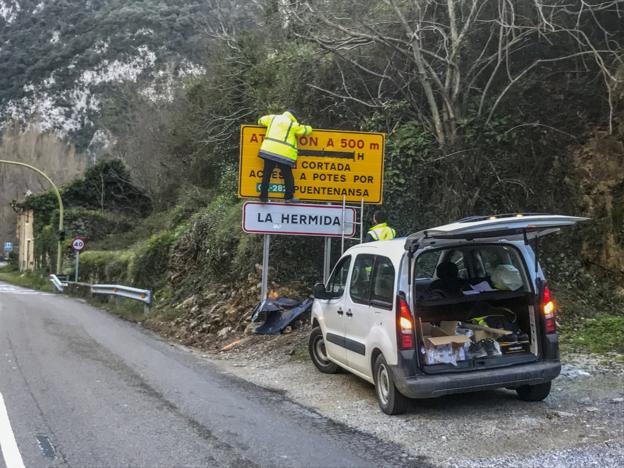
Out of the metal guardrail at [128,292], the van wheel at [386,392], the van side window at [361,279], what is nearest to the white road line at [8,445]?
the van wheel at [386,392]

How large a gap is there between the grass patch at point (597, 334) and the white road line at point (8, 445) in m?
6.63

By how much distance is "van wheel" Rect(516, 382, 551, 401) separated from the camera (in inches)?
243

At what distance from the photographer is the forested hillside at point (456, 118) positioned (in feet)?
34.9

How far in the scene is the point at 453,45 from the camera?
1162 centimetres

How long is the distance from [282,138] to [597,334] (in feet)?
20.2

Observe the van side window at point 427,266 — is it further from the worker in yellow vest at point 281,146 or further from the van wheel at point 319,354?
the worker in yellow vest at point 281,146

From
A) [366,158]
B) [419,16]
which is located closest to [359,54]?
[419,16]

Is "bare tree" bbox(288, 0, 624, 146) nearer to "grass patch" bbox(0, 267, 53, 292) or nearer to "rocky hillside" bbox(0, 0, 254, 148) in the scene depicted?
"grass patch" bbox(0, 267, 53, 292)

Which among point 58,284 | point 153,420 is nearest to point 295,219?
point 153,420

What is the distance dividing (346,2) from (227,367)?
8.50 metres

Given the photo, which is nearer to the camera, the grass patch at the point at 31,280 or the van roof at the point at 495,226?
the van roof at the point at 495,226

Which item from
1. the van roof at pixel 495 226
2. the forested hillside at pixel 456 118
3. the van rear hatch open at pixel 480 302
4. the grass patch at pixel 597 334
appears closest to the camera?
the van roof at pixel 495 226

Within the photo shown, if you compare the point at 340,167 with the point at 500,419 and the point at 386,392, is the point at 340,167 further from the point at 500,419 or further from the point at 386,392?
the point at 500,419

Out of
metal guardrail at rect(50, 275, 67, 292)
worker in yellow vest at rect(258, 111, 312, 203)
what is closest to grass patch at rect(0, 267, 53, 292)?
metal guardrail at rect(50, 275, 67, 292)
